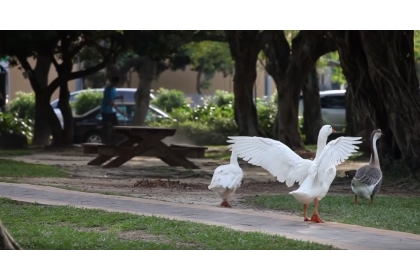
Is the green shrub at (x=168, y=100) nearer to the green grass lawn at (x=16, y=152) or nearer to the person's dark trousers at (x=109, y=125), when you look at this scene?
the person's dark trousers at (x=109, y=125)

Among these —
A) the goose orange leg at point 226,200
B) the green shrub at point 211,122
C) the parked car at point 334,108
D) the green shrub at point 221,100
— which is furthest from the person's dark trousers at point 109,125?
the goose orange leg at point 226,200

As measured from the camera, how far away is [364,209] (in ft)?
37.5

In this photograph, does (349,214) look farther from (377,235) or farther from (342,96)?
(342,96)

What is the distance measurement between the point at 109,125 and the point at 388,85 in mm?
10699

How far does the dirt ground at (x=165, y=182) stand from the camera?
13.2 m

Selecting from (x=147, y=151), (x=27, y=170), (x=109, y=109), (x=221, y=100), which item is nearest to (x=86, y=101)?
(x=221, y=100)

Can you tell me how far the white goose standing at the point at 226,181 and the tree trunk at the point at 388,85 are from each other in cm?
479

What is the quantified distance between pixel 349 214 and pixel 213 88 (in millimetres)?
44112

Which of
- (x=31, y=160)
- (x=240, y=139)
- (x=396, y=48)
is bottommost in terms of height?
(x=31, y=160)

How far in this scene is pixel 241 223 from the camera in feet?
32.6

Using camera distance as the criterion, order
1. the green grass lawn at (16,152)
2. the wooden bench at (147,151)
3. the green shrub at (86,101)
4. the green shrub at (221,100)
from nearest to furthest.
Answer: the wooden bench at (147,151) → the green grass lawn at (16,152) → the green shrub at (221,100) → the green shrub at (86,101)

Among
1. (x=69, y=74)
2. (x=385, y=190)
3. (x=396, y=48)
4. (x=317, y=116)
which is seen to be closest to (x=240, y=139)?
(x=385, y=190)

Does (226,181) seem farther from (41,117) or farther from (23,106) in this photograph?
(23,106)

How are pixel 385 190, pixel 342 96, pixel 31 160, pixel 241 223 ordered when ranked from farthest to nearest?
pixel 342 96 → pixel 31 160 → pixel 385 190 → pixel 241 223
